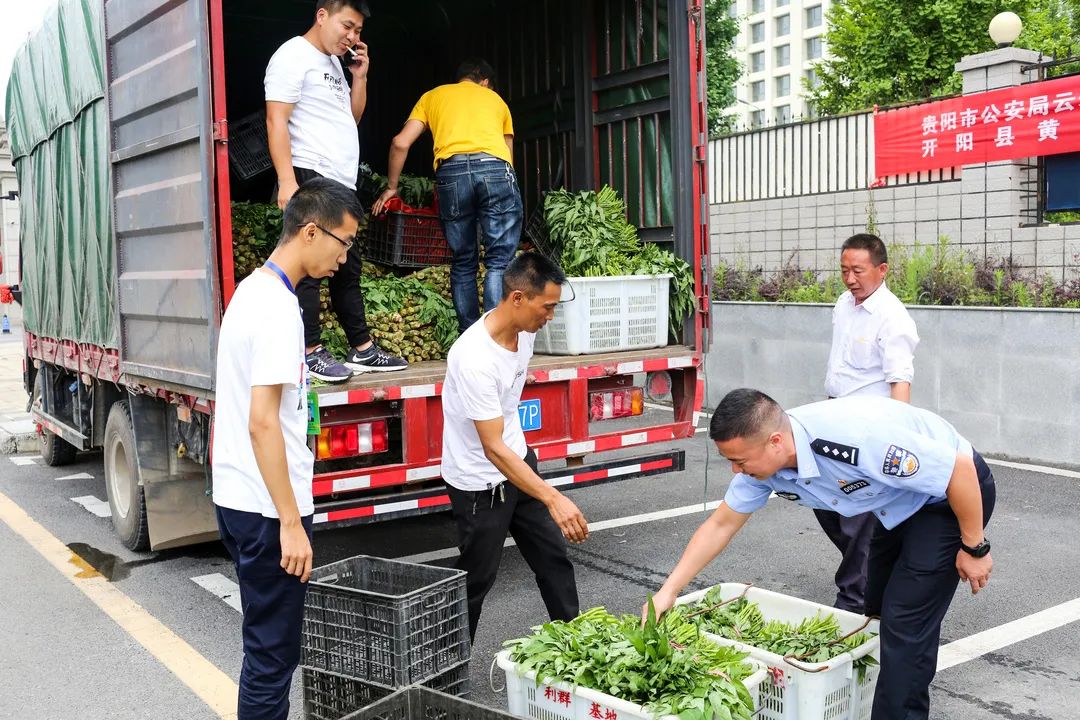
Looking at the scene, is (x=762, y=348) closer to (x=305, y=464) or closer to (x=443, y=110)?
Answer: (x=443, y=110)

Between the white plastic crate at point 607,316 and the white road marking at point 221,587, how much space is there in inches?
82.9

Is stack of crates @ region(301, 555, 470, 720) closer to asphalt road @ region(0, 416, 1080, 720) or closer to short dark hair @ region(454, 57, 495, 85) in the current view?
asphalt road @ region(0, 416, 1080, 720)

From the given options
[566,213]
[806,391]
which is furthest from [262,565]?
[806,391]

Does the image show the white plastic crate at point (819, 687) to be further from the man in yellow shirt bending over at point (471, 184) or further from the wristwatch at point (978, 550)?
the man in yellow shirt bending over at point (471, 184)

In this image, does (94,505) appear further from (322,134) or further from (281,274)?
(281,274)

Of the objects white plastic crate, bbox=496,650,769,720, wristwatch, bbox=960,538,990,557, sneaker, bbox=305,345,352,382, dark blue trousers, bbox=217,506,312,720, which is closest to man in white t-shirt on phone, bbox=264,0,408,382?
sneaker, bbox=305,345,352,382

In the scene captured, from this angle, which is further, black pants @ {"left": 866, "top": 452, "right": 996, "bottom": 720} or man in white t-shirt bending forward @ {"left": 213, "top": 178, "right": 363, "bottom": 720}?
black pants @ {"left": 866, "top": 452, "right": 996, "bottom": 720}

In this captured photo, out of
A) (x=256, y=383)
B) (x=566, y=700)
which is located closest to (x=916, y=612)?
(x=566, y=700)

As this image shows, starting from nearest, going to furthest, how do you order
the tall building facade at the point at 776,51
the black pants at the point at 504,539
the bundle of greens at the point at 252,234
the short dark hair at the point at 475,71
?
1. the black pants at the point at 504,539
2. the short dark hair at the point at 475,71
3. the bundle of greens at the point at 252,234
4. the tall building facade at the point at 776,51

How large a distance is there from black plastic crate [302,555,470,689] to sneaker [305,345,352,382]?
1.47m

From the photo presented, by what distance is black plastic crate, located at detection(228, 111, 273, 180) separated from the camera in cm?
692

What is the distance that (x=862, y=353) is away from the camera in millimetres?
4746

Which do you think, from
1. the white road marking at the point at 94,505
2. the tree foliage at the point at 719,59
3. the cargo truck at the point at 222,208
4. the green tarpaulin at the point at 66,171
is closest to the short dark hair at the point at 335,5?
the cargo truck at the point at 222,208

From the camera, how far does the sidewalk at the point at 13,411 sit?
381 inches
